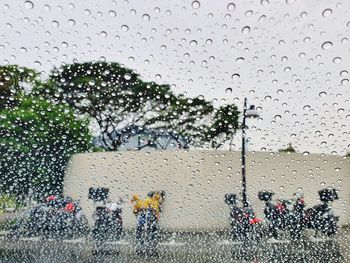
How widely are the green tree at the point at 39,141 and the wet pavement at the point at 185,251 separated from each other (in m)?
0.91

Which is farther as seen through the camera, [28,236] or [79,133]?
[28,236]

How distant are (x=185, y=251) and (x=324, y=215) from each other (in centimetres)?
202

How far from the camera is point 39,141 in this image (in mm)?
2498

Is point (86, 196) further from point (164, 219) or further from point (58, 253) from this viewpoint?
point (58, 253)

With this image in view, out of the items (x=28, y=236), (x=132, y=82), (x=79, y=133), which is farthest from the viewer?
(x=28, y=236)

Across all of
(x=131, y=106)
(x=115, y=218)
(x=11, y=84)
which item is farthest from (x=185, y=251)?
(x=11, y=84)

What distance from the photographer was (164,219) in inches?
101

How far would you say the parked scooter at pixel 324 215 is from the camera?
1674 mm

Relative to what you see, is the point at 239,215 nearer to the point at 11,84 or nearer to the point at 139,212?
the point at 139,212

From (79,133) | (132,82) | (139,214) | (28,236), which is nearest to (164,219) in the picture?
(139,214)

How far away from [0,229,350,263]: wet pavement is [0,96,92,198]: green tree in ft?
2.98

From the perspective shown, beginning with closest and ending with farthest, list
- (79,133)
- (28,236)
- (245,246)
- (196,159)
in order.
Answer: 1. (196,159)
2. (79,133)
3. (245,246)
4. (28,236)

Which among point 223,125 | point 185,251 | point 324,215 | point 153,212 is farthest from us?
point 185,251

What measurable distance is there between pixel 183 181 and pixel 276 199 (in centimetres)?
78
